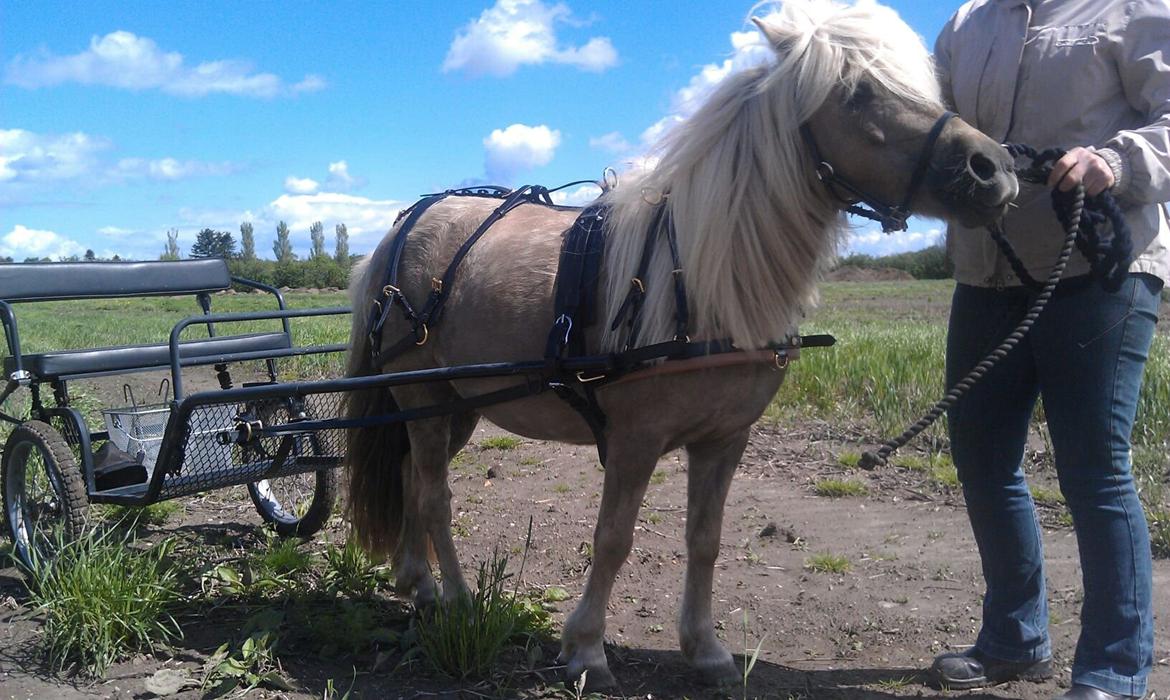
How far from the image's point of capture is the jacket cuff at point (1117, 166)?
2514mm

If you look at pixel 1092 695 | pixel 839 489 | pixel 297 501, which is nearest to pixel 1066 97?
pixel 1092 695

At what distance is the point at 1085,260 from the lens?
109 inches

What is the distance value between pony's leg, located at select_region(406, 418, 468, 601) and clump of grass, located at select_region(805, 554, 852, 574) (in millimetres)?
1740

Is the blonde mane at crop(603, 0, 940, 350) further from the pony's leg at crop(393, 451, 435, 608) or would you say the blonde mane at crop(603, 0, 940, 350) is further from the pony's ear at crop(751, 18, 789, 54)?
the pony's leg at crop(393, 451, 435, 608)

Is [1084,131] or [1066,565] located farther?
[1066,565]

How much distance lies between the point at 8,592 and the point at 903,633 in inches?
153

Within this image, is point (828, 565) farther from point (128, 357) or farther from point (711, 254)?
point (128, 357)

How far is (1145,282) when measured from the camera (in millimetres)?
2758

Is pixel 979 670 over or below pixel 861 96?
below

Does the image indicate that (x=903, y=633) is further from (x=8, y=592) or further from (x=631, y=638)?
(x=8, y=592)

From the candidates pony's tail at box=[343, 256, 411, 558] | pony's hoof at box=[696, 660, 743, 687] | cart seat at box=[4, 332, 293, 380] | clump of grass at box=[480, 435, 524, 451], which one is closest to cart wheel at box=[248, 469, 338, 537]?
pony's tail at box=[343, 256, 411, 558]

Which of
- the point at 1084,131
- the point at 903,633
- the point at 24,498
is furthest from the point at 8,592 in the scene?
the point at 1084,131

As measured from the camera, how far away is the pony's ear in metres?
2.78

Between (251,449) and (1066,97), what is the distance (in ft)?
11.9
